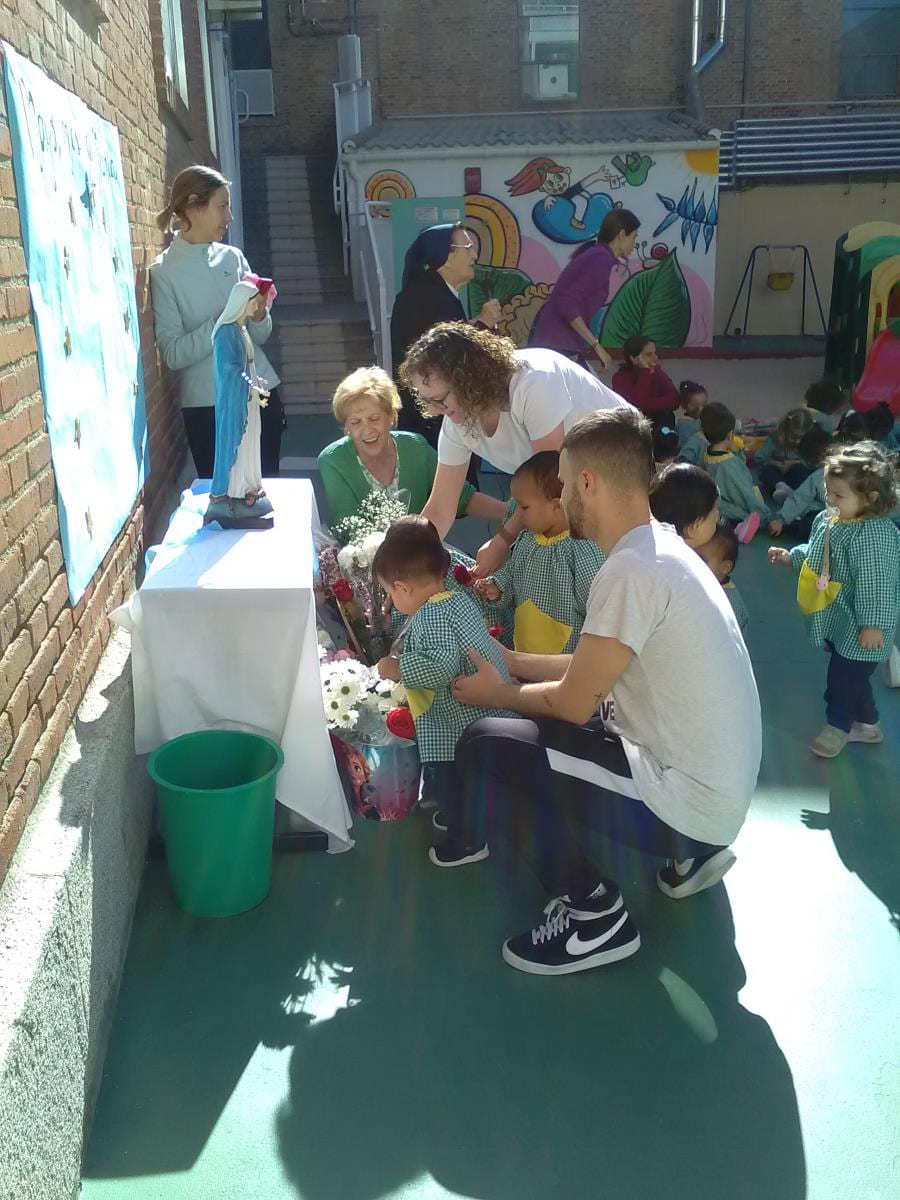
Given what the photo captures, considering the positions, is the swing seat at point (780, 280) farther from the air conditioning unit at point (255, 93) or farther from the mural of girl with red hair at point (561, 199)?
the air conditioning unit at point (255, 93)

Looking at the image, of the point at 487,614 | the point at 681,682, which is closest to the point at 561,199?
the point at 487,614

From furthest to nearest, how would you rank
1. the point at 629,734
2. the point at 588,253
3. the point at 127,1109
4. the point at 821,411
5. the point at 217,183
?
the point at 821,411 < the point at 588,253 < the point at 217,183 < the point at 629,734 < the point at 127,1109

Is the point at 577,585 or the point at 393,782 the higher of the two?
the point at 577,585

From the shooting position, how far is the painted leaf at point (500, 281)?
1484 centimetres

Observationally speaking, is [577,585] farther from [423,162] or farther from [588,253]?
[423,162]

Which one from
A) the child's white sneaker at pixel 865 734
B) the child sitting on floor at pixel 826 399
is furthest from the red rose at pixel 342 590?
the child sitting on floor at pixel 826 399

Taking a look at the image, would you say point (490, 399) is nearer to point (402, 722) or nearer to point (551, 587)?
point (551, 587)

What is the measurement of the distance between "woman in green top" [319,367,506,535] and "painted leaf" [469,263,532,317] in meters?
10.7

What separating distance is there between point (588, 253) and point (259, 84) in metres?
14.8

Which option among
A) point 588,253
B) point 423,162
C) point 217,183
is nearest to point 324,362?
point 423,162

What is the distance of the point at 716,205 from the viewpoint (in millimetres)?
15078

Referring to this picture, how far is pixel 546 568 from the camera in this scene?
368 cm

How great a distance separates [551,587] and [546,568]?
0.07m

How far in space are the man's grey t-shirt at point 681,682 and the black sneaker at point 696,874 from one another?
15.4 inches
